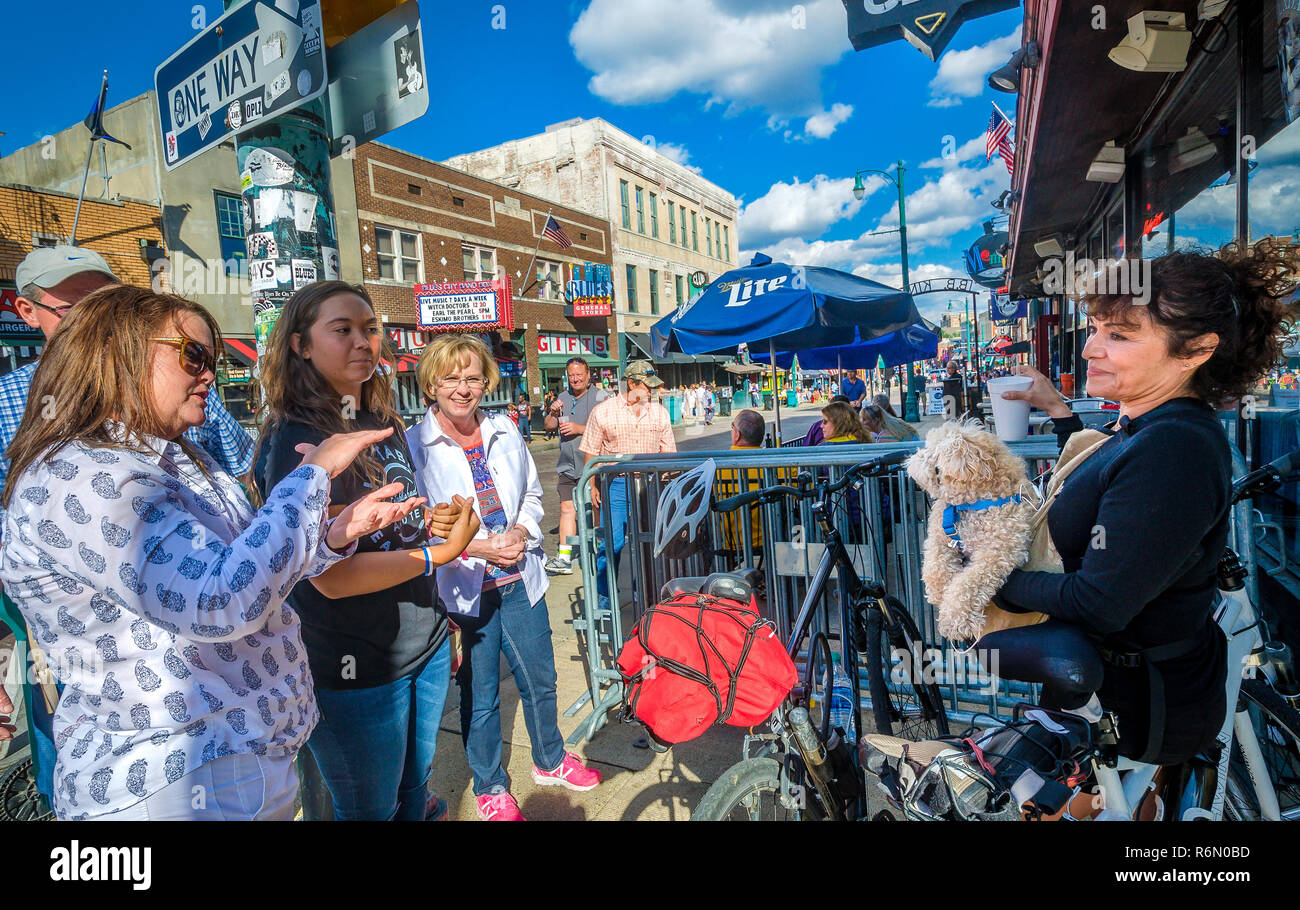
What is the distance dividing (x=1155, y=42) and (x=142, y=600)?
17.1 ft

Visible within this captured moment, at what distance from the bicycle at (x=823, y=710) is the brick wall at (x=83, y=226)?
13.8 metres

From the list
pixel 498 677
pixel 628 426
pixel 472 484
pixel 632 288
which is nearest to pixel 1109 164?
pixel 628 426

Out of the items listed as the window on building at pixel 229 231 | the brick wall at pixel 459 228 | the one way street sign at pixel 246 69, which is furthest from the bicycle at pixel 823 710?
the brick wall at pixel 459 228

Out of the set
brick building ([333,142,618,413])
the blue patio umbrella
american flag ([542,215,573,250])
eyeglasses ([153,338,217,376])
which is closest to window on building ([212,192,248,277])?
brick building ([333,142,618,413])

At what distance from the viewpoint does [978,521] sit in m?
1.58

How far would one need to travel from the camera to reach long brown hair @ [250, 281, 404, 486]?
187 cm

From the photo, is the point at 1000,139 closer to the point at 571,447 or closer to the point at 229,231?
the point at 571,447

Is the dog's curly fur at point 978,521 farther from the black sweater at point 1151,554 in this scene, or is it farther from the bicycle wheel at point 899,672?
the bicycle wheel at point 899,672

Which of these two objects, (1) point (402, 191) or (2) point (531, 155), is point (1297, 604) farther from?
(2) point (531, 155)

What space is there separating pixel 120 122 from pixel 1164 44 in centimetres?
2271

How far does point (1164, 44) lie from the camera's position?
355 cm
